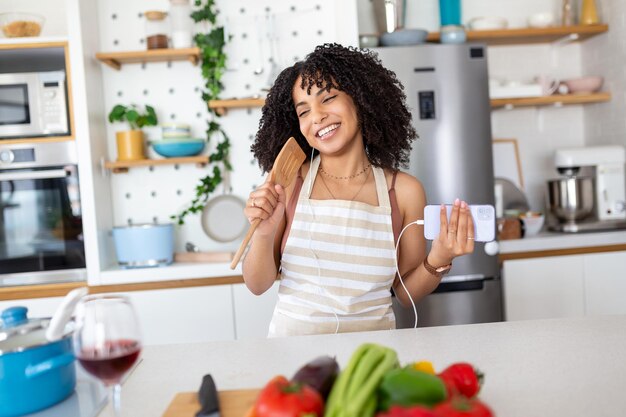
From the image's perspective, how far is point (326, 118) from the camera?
5.23ft

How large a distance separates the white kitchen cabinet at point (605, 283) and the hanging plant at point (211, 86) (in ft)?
6.04

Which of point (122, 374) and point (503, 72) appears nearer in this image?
point (122, 374)

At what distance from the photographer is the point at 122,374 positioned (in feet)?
2.64

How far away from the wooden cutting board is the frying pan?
6.90ft

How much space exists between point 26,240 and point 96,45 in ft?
3.30

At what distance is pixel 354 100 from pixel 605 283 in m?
1.89

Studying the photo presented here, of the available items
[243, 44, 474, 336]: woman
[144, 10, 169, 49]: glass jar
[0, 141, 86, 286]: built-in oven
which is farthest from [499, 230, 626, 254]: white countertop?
[0, 141, 86, 286]: built-in oven

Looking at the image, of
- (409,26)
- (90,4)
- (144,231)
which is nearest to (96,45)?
(90,4)

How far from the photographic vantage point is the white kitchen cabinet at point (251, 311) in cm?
266

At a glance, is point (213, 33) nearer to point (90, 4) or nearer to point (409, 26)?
point (90, 4)

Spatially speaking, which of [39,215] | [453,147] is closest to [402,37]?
[453,147]

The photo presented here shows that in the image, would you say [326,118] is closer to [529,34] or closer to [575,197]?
[575,197]

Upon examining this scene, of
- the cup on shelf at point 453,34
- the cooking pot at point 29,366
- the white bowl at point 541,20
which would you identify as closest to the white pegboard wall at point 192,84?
the cup on shelf at point 453,34

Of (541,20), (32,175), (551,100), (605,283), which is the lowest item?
(605,283)
